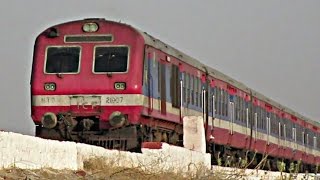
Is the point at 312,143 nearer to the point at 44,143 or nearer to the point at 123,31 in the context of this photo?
the point at 123,31

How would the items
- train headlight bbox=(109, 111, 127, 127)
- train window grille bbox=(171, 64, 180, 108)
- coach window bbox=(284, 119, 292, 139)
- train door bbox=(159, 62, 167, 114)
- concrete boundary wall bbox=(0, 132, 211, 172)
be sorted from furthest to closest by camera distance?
coach window bbox=(284, 119, 292, 139) < train window grille bbox=(171, 64, 180, 108) < train door bbox=(159, 62, 167, 114) < train headlight bbox=(109, 111, 127, 127) < concrete boundary wall bbox=(0, 132, 211, 172)

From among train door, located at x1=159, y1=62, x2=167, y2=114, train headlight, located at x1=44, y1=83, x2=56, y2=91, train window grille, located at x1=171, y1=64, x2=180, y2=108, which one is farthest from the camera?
train window grille, located at x1=171, y1=64, x2=180, y2=108

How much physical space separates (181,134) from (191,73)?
2.04 metres

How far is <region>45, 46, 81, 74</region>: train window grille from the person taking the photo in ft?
52.2

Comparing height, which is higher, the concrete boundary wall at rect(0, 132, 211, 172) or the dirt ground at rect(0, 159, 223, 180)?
the concrete boundary wall at rect(0, 132, 211, 172)

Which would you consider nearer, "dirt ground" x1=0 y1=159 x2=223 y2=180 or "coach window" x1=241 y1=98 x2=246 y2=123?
"dirt ground" x1=0 y1=159 x2=223 y2=180

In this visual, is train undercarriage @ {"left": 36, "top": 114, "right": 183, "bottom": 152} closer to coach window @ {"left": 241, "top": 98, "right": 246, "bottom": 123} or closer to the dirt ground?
the dirt ground

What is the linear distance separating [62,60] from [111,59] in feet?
3.61

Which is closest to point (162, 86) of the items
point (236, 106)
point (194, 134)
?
point (194, 134)

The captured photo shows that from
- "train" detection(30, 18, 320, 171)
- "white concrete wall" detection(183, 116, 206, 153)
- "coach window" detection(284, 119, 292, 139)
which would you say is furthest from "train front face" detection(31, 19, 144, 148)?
"coach window" detection(284, 119, 292, 139)

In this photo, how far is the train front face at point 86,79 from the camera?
15375 mm

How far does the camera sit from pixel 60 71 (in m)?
16.0

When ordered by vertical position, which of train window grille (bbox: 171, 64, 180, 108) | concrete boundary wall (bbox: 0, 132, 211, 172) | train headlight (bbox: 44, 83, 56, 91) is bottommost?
concrete boundary wall (bbox: 0, 132, 211, 172)

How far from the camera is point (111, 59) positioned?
51.9 feet
